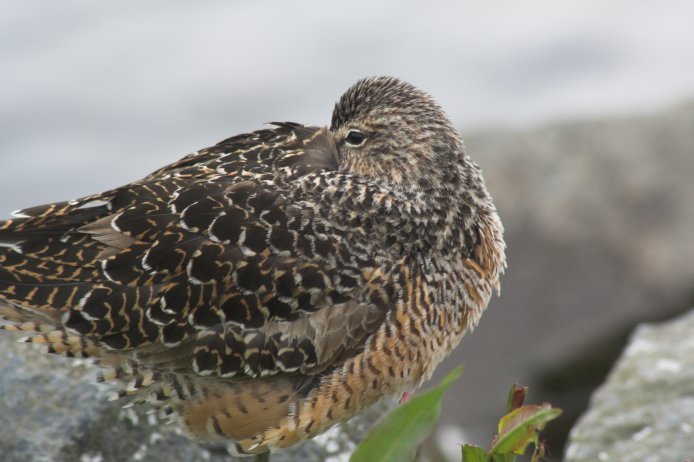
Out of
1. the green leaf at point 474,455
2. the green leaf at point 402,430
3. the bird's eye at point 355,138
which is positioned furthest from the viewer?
the bird's eye at point 355,138

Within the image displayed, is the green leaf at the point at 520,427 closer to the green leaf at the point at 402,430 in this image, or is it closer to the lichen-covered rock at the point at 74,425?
the green leaf at the point at 402,430

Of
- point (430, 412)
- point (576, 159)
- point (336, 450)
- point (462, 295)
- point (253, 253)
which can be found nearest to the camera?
point (430, 412)

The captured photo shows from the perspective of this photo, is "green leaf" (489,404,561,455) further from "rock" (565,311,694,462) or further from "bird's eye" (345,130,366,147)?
"bird's eye" (345,130,366,147)

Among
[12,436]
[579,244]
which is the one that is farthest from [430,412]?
[579,244]

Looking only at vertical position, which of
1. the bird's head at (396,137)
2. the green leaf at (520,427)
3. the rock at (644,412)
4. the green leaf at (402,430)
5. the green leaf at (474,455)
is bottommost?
the rock at (644,412)

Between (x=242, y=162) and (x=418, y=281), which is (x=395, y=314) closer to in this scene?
(x=418, y=281)

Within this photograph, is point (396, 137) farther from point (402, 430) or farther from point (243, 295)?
point (402, 430)

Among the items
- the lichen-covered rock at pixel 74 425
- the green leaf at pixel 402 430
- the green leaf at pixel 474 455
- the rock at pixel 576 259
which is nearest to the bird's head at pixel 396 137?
the lichen-covered rock at pixel 74 425

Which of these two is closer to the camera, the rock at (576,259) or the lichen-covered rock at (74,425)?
the lichen-covered rock at (74,425)
